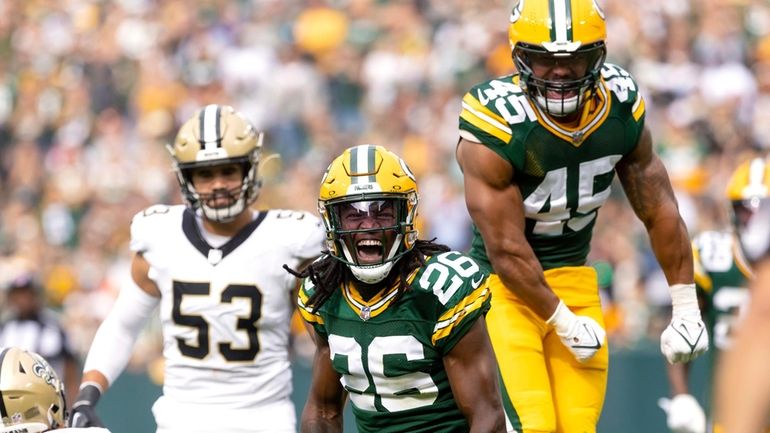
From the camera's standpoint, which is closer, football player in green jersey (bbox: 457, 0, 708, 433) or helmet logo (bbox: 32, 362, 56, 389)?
helmet logo (bbox: 32, 362, 56, 389)

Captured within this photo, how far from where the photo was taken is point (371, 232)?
13.9 ft

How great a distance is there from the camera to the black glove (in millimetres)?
4984

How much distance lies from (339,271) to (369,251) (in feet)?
0.63

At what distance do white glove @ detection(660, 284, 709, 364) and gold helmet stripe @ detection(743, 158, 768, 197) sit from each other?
95cm

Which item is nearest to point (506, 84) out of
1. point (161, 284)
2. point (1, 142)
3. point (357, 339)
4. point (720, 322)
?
point (357, 339)

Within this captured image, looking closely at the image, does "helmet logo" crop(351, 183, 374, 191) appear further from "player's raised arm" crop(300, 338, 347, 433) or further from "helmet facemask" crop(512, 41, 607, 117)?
"helmet facemask" crop(512, 41, 607, 117)

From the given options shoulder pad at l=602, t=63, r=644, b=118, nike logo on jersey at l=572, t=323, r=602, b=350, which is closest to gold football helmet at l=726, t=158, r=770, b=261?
shoulder pad at l=602, t=63, r=644, b=118

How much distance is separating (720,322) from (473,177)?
1995mm

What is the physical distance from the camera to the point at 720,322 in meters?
6.27

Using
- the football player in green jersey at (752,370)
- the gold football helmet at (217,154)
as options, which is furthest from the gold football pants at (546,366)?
the football player in green jersey at (752,370)

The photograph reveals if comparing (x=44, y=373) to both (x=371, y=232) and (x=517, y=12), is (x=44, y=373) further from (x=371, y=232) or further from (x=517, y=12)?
(x=517, y=12)

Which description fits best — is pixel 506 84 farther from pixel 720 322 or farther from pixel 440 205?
pixel 440 205

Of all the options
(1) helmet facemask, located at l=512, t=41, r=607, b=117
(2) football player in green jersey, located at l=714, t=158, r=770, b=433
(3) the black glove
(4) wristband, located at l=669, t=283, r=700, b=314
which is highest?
(1) helmet facemask, located at l=512, t=41, r=607, b=117

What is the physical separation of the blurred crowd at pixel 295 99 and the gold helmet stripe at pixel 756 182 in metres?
3.54
